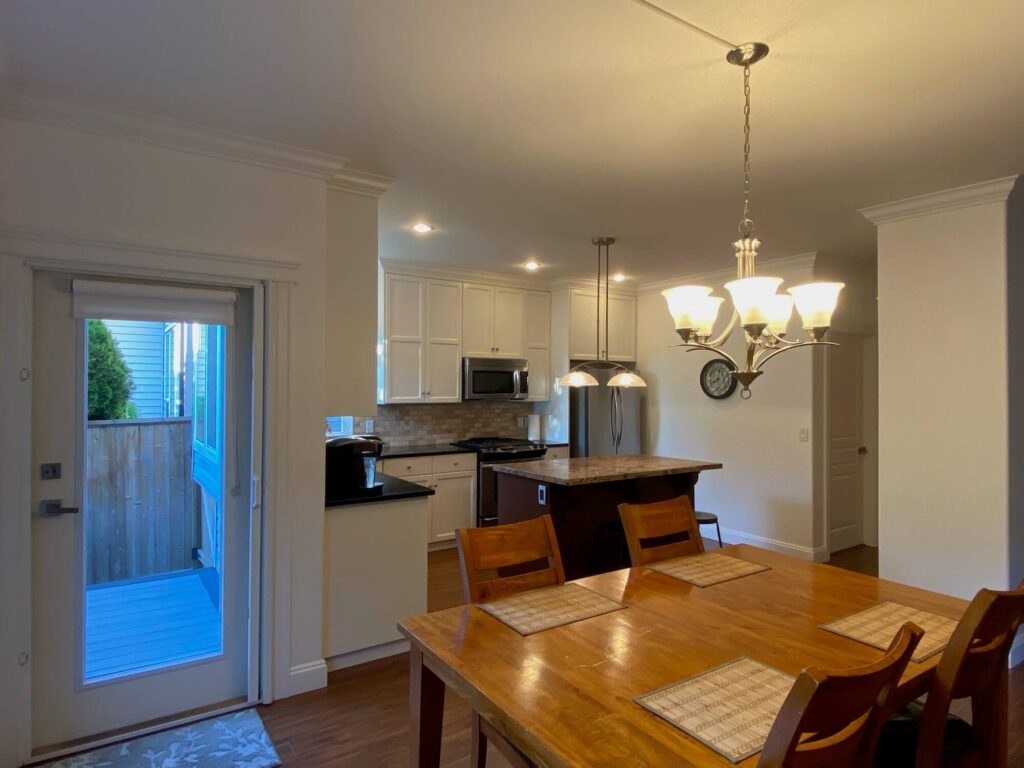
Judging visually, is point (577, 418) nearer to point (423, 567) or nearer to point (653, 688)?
point (423, 567)

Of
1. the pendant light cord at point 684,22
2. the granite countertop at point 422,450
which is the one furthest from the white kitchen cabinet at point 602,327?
the pendant light cord at point 684,22

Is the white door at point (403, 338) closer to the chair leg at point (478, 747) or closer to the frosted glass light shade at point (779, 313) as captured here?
the chair leg at point (478, 747)

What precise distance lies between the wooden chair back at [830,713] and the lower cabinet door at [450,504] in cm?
411

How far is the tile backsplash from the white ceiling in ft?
8.30

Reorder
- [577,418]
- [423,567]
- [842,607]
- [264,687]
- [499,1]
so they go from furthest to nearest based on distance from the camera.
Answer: [577,418], [423,567], [264,687], [842,607], [499,1]

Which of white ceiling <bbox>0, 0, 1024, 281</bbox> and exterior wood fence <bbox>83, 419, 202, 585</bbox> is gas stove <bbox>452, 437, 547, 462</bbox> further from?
exterior wood fence <bbox>83, 419, 202, 585</bbox>

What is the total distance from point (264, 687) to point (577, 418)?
3707 mm

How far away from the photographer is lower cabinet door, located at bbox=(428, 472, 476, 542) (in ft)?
16.5

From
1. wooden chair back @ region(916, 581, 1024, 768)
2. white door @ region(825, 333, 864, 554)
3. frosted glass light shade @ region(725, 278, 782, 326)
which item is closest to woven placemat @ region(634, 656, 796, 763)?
wooden chair back @ region(916, 581, 1024, 768)

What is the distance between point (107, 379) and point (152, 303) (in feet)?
1.16

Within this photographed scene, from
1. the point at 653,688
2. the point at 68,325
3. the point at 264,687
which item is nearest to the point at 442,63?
the point at 68,325

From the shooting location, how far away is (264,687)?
259 cm

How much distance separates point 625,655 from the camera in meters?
1.49

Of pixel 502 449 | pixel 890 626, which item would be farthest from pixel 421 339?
pixel 890 626
